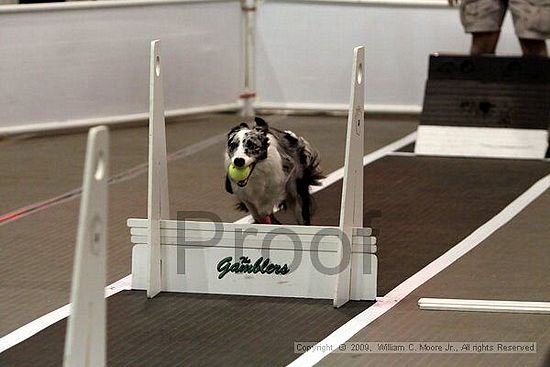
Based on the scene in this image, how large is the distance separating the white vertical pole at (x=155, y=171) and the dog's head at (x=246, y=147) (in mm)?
300

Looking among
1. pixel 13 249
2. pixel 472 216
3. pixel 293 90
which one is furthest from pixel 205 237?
pixel 293 90

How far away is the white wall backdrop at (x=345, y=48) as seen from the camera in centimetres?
957

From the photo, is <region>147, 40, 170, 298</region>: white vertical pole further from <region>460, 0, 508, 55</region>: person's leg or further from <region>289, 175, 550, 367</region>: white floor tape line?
<region>460, 0, 508, 55</region>: person's leg

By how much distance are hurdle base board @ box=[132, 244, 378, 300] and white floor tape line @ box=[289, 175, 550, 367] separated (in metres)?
0.15

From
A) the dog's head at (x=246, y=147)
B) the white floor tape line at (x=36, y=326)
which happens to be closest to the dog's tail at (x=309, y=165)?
the dog's head at (x=246, y=147)

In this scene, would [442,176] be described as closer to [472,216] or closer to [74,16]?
[472,216]

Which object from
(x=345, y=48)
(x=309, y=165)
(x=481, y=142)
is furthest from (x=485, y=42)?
(x=309, y=165)

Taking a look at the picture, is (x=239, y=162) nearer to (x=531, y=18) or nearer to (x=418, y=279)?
(x=418, y=279)

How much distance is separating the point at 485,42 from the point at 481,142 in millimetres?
775

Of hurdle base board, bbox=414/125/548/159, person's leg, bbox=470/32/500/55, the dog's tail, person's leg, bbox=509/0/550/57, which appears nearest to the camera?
the dog's tail

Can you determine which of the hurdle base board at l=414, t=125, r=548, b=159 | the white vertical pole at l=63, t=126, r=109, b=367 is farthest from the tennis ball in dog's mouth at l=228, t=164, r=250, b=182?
the hurdle base board at l=414, t=125, r=548, b=159

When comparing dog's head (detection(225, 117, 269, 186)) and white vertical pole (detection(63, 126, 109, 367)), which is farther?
dog's head (detection(225, 117, 269, 186))

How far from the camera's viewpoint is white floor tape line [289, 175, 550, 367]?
4254 mm

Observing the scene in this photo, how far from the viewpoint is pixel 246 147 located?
507 cm
